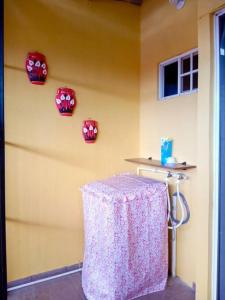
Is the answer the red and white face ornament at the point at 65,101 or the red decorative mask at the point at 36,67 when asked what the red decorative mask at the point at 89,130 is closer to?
the red and white face ornament at the point at 65,101

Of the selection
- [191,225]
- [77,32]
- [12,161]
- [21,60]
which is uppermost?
[77,32]

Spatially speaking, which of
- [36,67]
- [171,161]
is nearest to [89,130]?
[36,67]

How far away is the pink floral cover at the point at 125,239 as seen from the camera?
1.92 m

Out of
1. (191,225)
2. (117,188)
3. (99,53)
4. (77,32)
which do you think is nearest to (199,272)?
(191,225)

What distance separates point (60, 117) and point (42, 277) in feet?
5.20

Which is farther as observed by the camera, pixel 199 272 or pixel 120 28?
pixel 120 28

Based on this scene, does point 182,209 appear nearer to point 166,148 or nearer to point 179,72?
point 166,148

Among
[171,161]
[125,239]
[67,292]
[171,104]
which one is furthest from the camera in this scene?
[171,104]

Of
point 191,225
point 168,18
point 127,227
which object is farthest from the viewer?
point 168,18

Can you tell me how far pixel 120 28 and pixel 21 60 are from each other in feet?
3.88

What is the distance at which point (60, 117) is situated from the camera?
2428 mm

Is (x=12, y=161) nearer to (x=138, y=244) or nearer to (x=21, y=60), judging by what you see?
(x=21, y=60)

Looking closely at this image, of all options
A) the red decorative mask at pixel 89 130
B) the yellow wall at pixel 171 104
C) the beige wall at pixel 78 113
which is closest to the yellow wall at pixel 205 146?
the beige wall at pixel 78 113

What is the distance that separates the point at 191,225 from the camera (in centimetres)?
221
